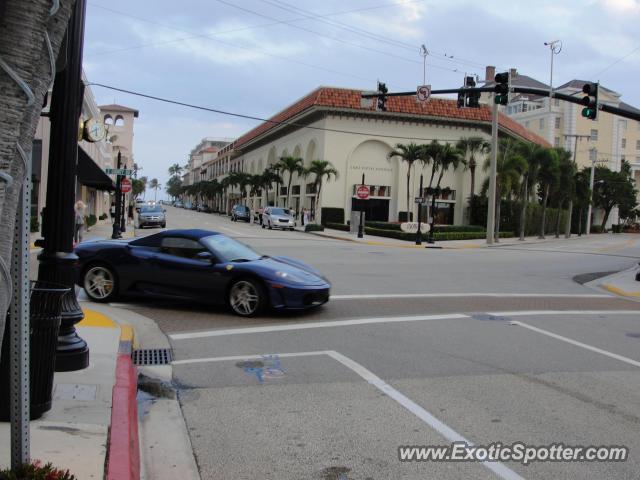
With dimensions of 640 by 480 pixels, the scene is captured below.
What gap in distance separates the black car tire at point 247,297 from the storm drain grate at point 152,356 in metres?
2.19

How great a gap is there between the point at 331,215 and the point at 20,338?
169 ft

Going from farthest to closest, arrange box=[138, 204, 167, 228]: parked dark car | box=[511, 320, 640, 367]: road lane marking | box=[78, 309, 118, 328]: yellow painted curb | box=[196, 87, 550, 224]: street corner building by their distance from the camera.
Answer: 1. box=[196, 87, 550, 224]: street corner building
2. box=[138, 204, 167, 228]: parked dark car
3. box=[78, 309, 118, 328]: yellow painted curb
4. box=[511, 320, 640, 367]: road lane marking

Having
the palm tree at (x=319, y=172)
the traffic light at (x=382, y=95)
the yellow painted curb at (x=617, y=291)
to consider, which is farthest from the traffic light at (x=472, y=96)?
the palm tree at (x=319, y=172)

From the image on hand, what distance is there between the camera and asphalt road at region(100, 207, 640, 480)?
14.2ft

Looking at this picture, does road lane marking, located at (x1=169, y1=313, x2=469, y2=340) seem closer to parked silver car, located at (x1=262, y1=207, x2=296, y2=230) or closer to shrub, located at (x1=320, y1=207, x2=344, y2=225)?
parked silver car, located at (x1=262, y1=207, x2=296, y2=230)

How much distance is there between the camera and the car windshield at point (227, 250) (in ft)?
32.5

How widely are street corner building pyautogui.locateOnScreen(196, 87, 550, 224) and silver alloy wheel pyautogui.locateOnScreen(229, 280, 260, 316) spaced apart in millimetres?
42218

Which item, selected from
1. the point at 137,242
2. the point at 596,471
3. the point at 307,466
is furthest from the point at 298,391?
the point at 137,242

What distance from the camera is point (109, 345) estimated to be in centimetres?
695

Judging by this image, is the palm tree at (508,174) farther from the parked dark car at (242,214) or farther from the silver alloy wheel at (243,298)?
the silver alloy wheel at (243,298)

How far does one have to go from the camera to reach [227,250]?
10133 mm

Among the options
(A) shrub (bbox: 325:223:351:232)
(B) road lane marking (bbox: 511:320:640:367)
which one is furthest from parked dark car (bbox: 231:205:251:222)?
(B) road lane marking (bbox: 511:320:640:367)

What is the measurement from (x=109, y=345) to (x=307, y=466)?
3.64m

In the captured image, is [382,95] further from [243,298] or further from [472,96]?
[243,298]
